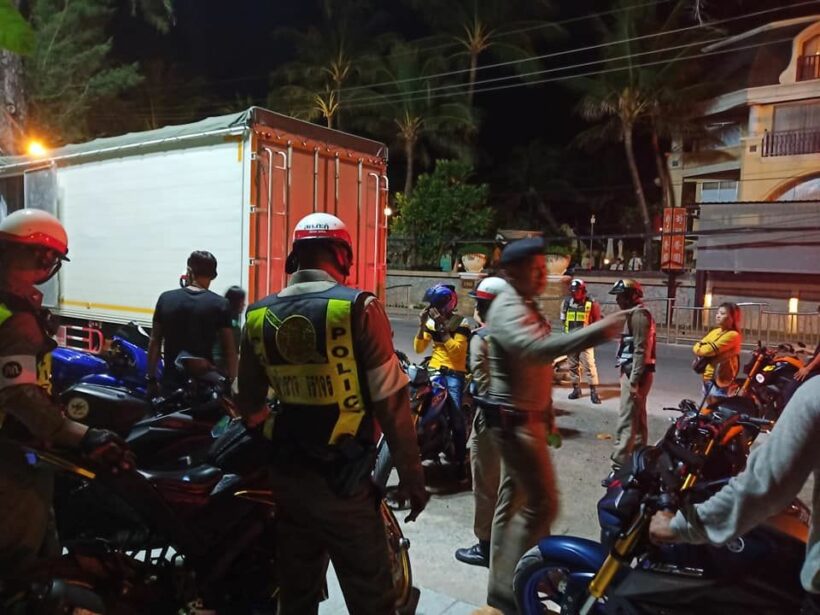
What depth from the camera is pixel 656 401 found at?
9492 millimetres

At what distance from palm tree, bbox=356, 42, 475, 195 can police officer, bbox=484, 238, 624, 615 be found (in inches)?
1062

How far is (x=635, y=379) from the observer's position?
609cm

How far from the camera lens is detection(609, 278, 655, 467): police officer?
6051 mm

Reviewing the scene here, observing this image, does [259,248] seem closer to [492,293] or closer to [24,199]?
[492,293]

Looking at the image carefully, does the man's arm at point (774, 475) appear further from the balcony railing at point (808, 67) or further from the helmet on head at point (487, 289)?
the balcony railing at point (808, 67)

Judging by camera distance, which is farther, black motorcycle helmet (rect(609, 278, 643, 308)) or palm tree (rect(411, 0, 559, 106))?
palm tree (rect(411, 0, 559, 106))

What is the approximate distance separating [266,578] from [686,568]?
5.70 ft

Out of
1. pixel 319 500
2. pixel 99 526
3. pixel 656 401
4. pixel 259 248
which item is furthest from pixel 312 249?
pixel 656 401

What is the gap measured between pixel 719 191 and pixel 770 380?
24.5 meters

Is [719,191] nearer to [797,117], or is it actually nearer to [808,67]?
[797,117]

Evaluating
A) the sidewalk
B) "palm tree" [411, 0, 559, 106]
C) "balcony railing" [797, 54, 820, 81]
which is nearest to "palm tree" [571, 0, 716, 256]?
"palm tree" [411, 0, 559, 106]

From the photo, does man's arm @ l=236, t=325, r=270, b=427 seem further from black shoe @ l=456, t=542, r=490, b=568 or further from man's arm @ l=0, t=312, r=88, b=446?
black shoe @ l=456, t=542, r=490, b=568

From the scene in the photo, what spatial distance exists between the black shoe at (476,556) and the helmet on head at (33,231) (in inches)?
113

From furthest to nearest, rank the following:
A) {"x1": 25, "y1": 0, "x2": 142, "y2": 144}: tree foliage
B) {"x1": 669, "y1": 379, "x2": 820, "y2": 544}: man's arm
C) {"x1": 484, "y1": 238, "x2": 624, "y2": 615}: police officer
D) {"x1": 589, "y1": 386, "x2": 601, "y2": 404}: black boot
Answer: {"x1": 25, "y1": 0, "x2": 142, "y2": 144}: tree foliage < {"x1": 589, "y1": 386, "x2": 601, "y2": 404}: black boot < {"x1": 484, "y1": 238, "x2": 624, "y2": 615}: police officer < {"x1": 669, "y1": 379, "x2": 820, "y2": 544}: man's arm
